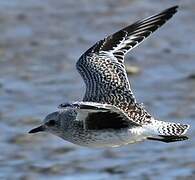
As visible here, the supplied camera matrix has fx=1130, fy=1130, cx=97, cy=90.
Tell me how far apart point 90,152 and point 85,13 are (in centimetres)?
389

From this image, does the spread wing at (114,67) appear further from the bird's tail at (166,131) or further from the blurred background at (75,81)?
the blurred background at (75,81)

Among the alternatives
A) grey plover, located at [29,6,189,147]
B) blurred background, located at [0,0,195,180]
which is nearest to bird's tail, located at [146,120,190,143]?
grey plover, located at [29,6,189,147]

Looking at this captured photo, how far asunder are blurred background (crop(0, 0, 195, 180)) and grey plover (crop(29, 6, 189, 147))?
4.55 ft

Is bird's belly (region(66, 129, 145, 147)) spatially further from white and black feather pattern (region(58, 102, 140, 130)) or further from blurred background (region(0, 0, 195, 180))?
blurred background (region(0, 0, 195, 180))

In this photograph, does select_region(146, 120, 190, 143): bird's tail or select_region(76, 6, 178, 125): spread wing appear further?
select_region(76, 6, 178, 125): spread wing

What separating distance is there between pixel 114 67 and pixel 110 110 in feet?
4.76

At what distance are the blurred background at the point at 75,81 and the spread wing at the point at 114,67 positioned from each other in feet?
4.44

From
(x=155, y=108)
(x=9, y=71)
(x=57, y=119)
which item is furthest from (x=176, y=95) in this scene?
(x=57, y=119)

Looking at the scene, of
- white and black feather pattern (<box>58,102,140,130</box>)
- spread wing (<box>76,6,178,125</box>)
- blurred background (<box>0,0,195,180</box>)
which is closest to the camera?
white and black feather pattern (<box>58,102,140,130</box>)

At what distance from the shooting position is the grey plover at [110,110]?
8.70m

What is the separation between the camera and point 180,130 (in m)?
8.85

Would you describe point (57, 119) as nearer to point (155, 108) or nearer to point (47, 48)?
point (155, 108)

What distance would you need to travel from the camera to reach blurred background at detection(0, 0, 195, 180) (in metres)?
11.1

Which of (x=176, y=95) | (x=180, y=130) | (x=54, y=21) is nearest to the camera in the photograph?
(x=180, y=130)
